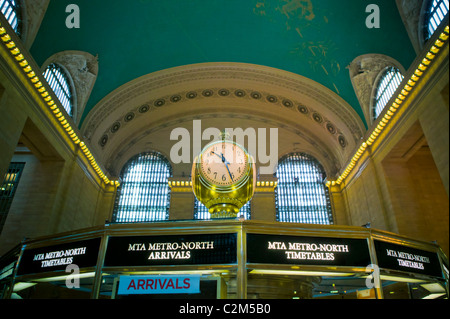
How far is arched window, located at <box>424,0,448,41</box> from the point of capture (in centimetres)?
973

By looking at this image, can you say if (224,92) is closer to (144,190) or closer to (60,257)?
(144,190)

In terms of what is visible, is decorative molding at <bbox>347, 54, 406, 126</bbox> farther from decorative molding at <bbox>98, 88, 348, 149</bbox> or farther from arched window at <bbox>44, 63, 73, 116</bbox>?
arched window at <bbox>44, 63, 73, 116</bbox>

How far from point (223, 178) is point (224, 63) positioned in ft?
43.9

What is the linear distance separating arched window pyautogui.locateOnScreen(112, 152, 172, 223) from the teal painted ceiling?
201 inches

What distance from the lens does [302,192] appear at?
18.0 metres

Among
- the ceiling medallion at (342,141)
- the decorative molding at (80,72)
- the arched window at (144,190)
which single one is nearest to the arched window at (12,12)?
the decorative molding at (80,72)

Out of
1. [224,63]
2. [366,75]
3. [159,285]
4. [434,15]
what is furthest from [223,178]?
[224,63]

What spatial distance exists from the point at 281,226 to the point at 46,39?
11720 mm

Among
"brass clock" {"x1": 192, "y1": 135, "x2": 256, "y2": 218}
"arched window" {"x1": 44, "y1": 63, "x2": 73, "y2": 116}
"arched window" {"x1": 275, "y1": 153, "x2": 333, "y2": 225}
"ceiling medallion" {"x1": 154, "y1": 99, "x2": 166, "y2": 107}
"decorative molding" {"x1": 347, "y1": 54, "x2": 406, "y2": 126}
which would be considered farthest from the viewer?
"ceiling medallion" {"x1": 154, "y1": 99, "x2": 166, "y2": 107}

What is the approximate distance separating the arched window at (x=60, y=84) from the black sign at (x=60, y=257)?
1122 centimetres

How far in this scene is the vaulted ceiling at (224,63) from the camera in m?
12.2

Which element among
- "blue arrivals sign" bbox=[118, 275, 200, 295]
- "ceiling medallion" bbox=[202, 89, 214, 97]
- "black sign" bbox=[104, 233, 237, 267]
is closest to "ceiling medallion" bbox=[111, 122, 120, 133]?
"ceiling medallion" bbox=[202, 89, 214, 97]
